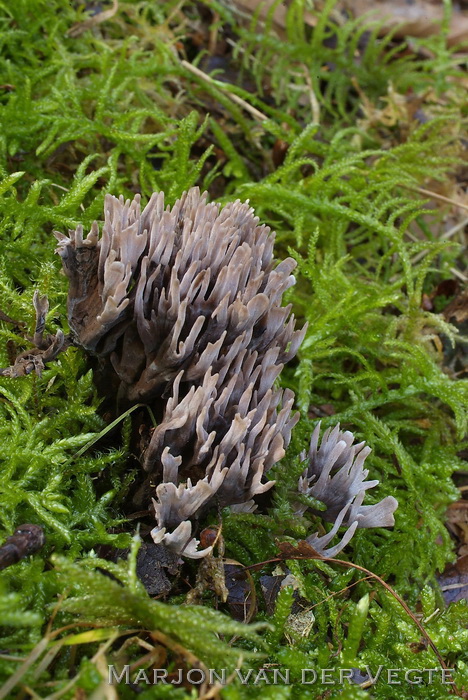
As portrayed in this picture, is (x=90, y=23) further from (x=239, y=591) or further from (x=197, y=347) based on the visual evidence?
(x=239, y=591)

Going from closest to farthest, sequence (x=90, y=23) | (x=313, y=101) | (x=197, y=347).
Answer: (x=197, y=347) → (x=90, y=23) → (x=313, y=101)

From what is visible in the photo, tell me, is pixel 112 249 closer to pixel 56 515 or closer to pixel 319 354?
pixel 56 515

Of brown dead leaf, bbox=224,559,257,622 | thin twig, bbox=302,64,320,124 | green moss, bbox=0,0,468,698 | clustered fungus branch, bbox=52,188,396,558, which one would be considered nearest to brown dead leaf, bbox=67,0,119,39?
green moss, bbox=0,0,468,698

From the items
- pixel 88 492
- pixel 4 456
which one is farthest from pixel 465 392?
pixel 4 456

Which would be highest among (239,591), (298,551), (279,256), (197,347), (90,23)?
(90,23)

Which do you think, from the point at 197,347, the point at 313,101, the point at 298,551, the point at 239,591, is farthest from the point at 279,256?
the point at 239,591

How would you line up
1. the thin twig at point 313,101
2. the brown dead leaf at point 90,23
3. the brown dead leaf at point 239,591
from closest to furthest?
the brown dead leaf at point 239,591 → the brown dead leaf at point 90,23 → the thin twig at point 313,101

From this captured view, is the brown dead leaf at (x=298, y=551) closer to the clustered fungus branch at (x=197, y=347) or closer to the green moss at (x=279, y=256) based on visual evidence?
the green moss at (x=279, y=256)

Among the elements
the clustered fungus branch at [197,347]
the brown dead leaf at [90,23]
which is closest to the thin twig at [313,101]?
the brown dead leaf at [90,23]
